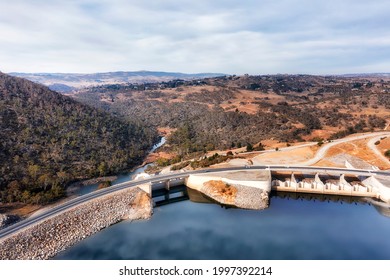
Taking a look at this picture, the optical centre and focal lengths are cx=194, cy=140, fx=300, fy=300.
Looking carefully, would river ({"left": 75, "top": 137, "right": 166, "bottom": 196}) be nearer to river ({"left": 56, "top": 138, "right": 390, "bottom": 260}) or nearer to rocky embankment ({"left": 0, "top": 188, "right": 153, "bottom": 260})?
rocky embankment ({"left": 0, "top": 188, "right": 153, "bottom": 260})

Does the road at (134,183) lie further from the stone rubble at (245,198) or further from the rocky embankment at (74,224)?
the stone rubble at (245,198)

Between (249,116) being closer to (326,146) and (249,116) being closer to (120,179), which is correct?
(326,146)

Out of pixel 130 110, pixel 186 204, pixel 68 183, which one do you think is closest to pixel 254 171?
pixel 186 204

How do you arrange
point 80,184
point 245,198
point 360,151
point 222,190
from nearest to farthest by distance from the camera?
point 245,198 → point 222,190 → point 80,184 → point 360,151

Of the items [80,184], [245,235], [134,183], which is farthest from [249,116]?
[245,235]

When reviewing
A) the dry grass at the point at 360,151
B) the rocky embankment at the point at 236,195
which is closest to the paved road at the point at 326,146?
the dry grass at the point at 360,151

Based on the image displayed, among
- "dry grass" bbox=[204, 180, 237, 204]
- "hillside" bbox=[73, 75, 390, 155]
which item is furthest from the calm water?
"hillside" bbox=[73, 75, 390, 155]

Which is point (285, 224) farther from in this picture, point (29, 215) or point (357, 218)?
point (29, 215)
